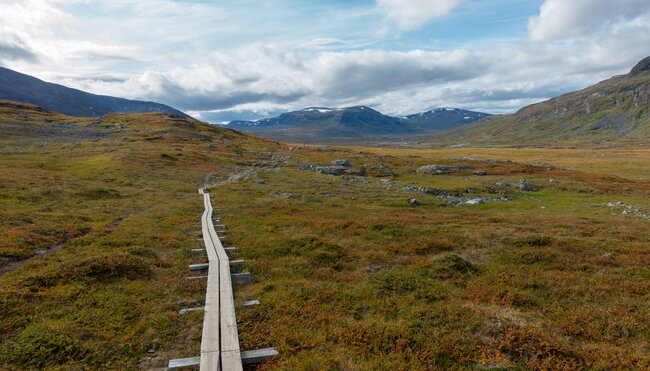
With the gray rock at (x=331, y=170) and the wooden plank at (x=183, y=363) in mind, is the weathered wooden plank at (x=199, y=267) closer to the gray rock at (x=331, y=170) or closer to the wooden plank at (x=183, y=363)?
the wooden plank at (x=183, y=363)

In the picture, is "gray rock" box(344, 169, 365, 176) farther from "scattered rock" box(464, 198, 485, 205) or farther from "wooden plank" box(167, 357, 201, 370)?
"wooden plank" box(167, 357, 201, 370)

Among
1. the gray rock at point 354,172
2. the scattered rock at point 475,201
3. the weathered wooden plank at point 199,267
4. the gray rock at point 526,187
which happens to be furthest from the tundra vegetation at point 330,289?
the gray rock at point 354,172

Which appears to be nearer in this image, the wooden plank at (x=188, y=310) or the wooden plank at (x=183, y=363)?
the wooden plank at (x=183, y=363)

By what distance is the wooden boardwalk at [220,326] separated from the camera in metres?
8.61

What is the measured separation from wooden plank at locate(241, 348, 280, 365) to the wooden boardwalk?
0.36 meters

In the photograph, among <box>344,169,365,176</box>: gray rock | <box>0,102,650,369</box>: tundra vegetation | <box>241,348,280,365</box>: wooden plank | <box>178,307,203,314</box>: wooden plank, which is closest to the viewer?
<box>241,348,280,365</box>: wooden plank

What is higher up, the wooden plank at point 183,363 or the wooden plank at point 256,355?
the wooden plank at point 183,363

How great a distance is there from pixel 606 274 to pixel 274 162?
92.5 meters

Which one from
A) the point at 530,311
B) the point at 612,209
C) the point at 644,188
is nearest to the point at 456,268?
the point at 530,311

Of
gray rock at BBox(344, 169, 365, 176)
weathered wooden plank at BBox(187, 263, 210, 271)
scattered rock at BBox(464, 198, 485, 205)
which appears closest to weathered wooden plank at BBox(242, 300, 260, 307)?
weathered wooden plank at BBox(187, 263, 210, 271)

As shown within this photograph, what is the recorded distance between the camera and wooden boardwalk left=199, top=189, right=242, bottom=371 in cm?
861

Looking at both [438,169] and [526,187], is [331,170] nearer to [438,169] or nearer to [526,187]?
[438,169]

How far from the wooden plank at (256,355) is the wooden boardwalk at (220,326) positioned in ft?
1.17

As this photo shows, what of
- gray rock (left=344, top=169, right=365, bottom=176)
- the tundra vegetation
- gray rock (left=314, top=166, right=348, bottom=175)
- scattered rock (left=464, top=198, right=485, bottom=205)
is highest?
gray rock (left=314, top=166, right=348, bottom=175)
